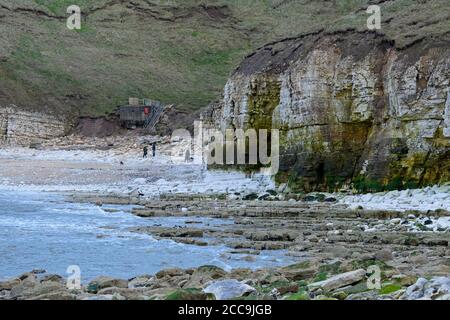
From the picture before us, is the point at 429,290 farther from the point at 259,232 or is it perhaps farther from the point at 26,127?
the point at 26,127

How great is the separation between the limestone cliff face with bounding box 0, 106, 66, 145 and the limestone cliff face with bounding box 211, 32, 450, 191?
2866 cm

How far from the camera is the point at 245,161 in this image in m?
36.2

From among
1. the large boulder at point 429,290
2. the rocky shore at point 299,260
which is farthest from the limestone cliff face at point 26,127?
the large boulder at point 429,290

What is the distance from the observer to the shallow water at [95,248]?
46.0 feet

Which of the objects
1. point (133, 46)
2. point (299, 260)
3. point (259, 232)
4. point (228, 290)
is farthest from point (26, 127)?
point (228, 290)

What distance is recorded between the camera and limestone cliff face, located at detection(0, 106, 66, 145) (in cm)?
5866

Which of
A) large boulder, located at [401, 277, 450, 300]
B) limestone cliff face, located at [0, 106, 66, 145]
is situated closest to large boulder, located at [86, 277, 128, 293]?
large boulder, located at [401, 277, 450, 300]

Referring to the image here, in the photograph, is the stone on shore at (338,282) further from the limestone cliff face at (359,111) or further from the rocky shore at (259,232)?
the limestone cliff face at (359,111)

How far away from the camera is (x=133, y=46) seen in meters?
79.8

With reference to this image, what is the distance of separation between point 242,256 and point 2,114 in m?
48.5

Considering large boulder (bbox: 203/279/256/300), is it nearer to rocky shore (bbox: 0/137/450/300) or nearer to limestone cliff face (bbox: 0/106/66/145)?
rocky shore (bbox: 0/137/450/300)

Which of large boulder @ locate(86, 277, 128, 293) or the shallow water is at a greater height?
large boulder @ locate(86, 277, 128, 293)

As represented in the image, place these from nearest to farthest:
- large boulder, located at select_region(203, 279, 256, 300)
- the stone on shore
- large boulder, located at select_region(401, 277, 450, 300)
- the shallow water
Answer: large boulder, located at select_region(401, 277, 450, 300) → large boulder, located at select_region(203, 279, 256, 300) → the stone on shore → the shallow water

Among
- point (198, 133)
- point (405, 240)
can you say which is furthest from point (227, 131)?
point (405, 240)
